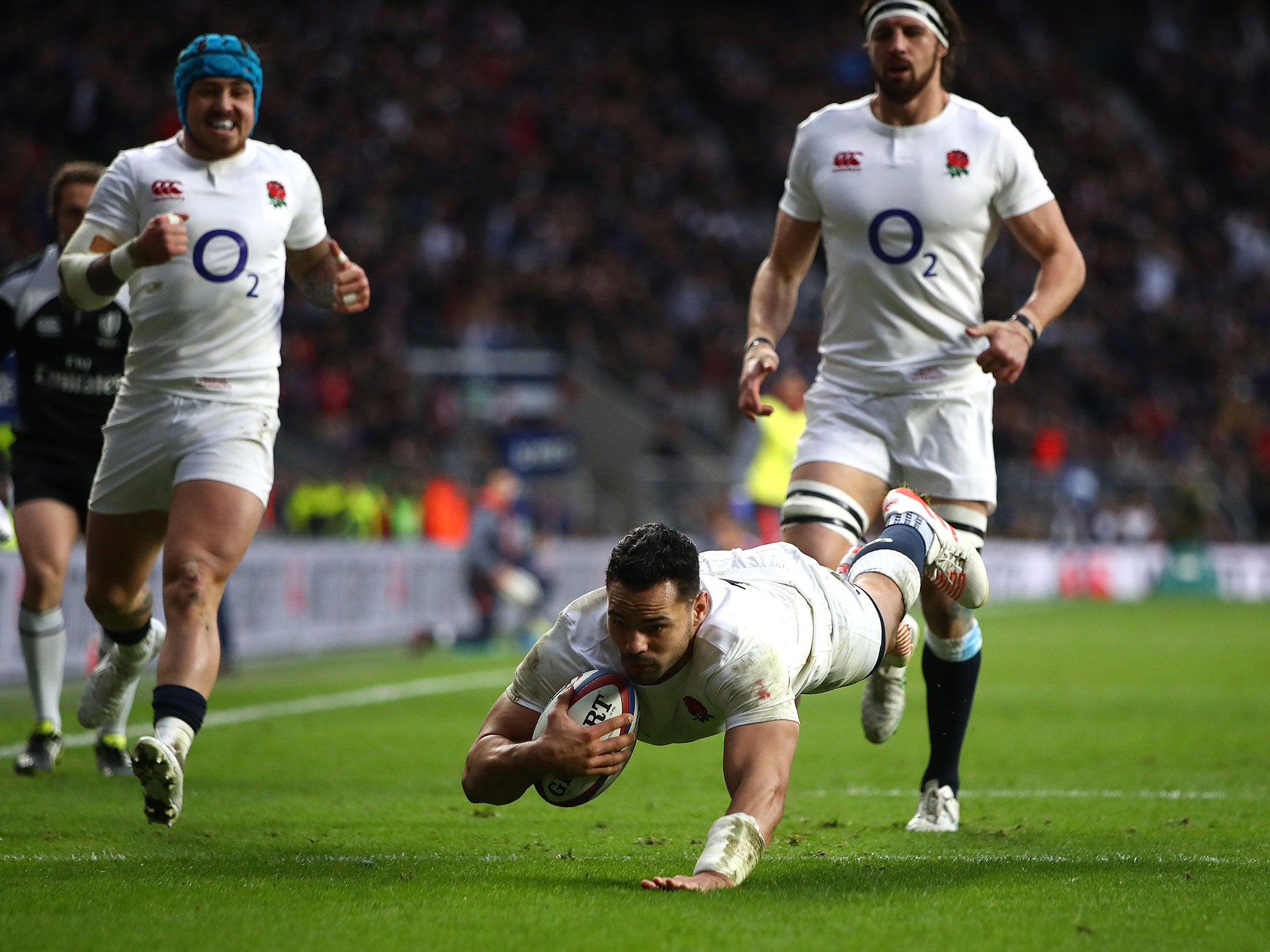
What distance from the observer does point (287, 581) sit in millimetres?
15812

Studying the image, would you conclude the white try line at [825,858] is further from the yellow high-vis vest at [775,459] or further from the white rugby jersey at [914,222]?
the yellow high-vis vest at [775,459]

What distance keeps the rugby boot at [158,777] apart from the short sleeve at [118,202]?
73.4 inches

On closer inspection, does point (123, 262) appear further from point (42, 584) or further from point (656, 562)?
point (42, 584)

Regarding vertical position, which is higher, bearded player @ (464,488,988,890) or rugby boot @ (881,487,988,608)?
rugby boot @ (881,487,988,608)

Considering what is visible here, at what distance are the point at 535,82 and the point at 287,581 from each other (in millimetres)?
20786

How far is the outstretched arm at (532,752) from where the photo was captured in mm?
4211

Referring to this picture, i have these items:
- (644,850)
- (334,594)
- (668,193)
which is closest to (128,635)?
(644,850)

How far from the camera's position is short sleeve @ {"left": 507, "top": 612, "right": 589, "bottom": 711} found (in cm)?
456

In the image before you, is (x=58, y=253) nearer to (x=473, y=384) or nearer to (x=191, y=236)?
(x=191, y=236)

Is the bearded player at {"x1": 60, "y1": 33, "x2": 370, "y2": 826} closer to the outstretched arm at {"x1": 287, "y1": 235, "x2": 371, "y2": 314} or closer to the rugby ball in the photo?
the outstretched arm at {"x1": 287, "y1": 235, "x2": 371, "y2": 314}

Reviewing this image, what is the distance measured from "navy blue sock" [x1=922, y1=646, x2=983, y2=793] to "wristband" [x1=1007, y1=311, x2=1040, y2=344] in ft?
3.79

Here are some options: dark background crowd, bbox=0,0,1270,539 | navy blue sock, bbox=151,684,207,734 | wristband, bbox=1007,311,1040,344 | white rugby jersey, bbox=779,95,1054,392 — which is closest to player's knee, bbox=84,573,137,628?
navy blue sock, bbox=151,684,207,734

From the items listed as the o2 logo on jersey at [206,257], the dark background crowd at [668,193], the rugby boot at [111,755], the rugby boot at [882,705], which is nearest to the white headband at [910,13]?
the rugby boot at [882,705]

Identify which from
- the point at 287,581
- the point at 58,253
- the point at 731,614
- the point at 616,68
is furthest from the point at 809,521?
the point at 616,68
